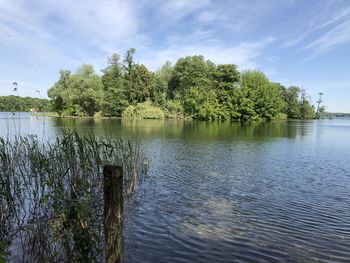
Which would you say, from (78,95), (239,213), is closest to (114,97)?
(78,95)

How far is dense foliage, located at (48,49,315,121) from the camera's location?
2699 inches

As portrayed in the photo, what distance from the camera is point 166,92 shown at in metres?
76.6

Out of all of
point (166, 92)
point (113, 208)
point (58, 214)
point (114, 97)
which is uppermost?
point (166, 92)

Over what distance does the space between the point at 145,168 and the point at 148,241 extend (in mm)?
7156

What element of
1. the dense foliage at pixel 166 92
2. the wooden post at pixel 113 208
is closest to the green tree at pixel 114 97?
the dense foliage at pixel 166 92

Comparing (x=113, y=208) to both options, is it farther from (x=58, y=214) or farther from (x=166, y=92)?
(x=166, y=92)

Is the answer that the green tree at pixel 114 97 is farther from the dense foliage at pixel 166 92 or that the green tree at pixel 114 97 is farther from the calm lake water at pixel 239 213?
the calm lake water at pixel 239 213

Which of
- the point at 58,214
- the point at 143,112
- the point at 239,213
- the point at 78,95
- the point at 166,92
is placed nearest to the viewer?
the point at 58,214

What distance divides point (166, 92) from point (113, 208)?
73757mm

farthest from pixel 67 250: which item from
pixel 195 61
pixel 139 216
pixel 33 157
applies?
pixel 195 61

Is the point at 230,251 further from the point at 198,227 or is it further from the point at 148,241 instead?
the point at 148,241

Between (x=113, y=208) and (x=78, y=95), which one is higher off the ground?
(x=78, y=95)

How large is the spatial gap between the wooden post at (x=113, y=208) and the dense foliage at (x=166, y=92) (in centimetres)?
6254

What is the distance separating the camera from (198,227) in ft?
23.8
